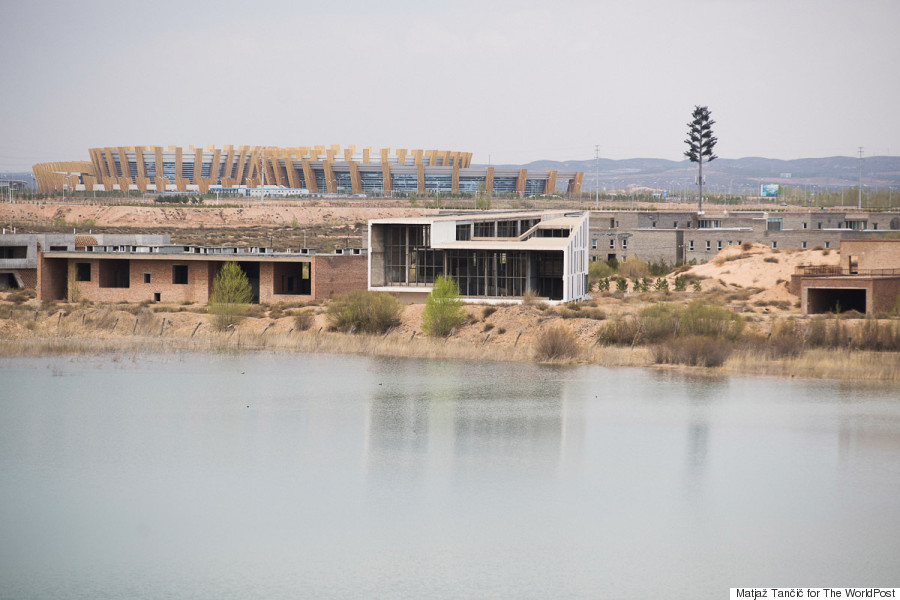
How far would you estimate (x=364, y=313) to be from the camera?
40.5 m

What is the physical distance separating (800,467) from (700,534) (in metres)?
5.34

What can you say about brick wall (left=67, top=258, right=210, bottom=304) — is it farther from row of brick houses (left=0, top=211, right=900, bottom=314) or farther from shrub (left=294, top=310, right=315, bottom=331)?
shrub (left=294, top=310, right=315, bottom=331)

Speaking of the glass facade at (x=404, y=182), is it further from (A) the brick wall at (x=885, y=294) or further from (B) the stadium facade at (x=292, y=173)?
(A) the brick wall at (x=885, y=294)

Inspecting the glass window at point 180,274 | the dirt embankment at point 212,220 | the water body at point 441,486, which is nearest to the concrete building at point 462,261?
the glass window at point 180,274

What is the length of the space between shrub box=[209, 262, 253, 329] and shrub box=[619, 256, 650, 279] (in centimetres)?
2355

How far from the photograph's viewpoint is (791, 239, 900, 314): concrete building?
1604 inches

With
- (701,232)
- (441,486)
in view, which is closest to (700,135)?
(701,232)

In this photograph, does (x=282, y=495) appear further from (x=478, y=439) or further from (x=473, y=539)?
(x=478, y=439)

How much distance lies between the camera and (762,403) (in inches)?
1117

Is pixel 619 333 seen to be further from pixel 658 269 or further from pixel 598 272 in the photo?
pixel 658 269

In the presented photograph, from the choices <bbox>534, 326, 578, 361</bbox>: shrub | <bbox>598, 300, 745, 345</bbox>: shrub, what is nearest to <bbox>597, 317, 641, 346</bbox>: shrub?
<bbox>598, 300, 745, 345</bbox>: shrub

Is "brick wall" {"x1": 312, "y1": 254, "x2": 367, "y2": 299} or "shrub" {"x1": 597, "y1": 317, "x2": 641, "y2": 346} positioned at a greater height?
"brick wall" {"x1": 312, "y1": 254, "x2": 367, "y2": 299}

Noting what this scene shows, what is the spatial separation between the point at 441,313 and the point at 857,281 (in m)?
15.7

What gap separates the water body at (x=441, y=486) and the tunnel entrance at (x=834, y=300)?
40.7 feet
